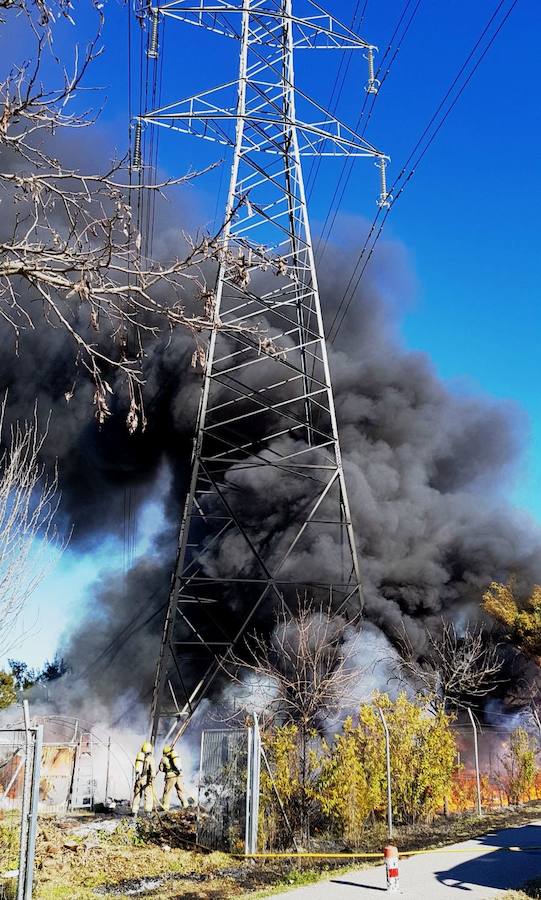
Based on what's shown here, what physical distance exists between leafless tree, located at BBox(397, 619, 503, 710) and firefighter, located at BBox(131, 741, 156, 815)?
6391mm

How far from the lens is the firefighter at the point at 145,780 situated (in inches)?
571

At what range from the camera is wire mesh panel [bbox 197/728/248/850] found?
10.4 meters

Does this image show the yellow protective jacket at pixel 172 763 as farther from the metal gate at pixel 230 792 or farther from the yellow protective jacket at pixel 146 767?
the metal gate at pixel 230 792

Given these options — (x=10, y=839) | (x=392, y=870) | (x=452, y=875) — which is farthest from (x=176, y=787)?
(x=392, y=870)

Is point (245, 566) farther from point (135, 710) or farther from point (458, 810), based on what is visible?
point (458, 810)

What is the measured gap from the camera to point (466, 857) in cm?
984

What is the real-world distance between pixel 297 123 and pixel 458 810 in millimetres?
15238

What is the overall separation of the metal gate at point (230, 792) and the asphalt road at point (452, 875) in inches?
62.9

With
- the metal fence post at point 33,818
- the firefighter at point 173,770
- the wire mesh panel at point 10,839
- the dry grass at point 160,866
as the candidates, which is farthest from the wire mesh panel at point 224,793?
the metal fence post at point 33,818

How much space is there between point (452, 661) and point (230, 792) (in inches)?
388

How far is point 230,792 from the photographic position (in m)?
10.6

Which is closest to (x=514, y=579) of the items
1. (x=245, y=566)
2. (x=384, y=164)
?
(x=245, y=566)

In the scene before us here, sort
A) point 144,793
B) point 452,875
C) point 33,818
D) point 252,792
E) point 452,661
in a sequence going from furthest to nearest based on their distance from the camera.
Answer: point 452,661, point 144,793, point 252,792, point 452,875, point 33,818

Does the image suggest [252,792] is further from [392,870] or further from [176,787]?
[176,787]
